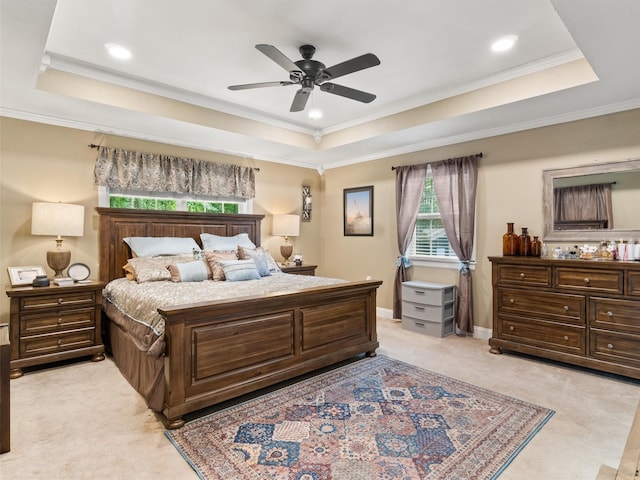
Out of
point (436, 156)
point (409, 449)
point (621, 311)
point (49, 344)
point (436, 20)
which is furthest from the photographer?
point (436, 156)

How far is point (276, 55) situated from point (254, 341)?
2.12 m

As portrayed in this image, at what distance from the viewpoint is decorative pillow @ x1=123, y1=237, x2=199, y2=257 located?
3971 millimetres

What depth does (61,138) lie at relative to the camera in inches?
151

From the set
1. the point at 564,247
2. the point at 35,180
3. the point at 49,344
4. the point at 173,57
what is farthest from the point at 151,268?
the point at 564,247

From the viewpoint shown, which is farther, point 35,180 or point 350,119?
point 350,119

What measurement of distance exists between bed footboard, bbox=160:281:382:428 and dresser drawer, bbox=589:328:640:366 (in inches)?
78.0

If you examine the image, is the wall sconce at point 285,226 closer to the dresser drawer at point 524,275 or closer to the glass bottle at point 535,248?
the dresser drawer at point 524,275

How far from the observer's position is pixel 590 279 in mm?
3199

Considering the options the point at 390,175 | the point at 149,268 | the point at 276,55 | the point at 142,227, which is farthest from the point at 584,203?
the point at 142,227

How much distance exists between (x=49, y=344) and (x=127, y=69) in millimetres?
2696

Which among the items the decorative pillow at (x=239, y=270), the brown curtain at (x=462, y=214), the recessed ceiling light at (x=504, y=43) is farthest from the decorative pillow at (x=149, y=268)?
the recessed ceiling light at (x=504, y=43)

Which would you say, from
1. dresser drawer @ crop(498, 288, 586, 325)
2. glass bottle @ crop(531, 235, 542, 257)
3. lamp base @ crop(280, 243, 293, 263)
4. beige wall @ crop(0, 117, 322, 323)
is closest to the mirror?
glass bottle @ crop(531, 235, 542, 257)

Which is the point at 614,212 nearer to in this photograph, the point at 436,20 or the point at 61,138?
the point at 436,20

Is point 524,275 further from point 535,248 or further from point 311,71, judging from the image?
point 311,71
